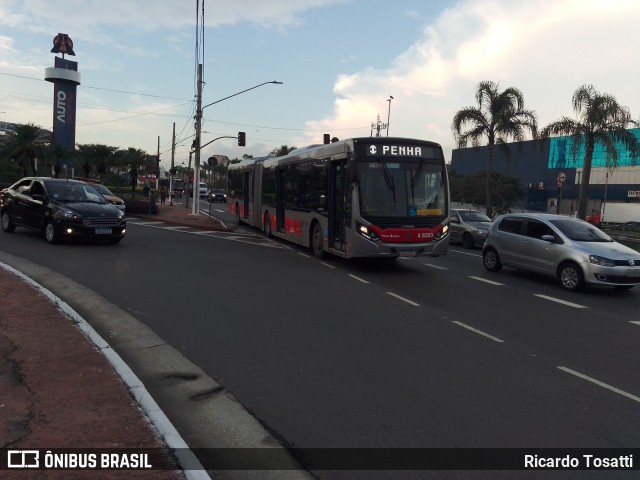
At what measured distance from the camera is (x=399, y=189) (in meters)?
13.0

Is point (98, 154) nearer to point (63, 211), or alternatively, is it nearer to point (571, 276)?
point (63, 211)

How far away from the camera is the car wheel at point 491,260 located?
14343 mm

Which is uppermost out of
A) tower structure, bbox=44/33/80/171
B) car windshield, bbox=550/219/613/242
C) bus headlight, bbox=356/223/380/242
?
tower structure, bbox=44/33/80/171

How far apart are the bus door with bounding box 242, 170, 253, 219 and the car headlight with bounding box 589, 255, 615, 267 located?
1533 cm

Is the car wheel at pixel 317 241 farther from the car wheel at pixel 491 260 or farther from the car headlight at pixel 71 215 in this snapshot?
the car headlight at pixel 71 215

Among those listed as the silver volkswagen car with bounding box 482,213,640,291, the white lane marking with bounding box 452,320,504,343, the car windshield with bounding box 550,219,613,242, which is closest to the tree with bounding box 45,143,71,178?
the silver volkswagen car with bounding box 482,213,640,291

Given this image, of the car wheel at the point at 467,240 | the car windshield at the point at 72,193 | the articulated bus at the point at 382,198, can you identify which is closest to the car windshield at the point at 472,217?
the car wheel at the point at 467,240

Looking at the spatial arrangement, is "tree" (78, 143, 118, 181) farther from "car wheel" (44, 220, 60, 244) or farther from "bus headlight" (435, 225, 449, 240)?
"bus headlight" (435, 225, 449, 240)

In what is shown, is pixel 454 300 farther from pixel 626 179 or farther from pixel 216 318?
pixel 626 179

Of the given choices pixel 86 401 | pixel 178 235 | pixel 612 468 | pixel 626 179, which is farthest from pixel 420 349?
pixel 626 179

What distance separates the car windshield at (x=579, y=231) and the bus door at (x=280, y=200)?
8.97 meters

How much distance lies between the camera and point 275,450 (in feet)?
13.6

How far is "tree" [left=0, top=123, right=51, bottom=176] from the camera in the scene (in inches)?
1571

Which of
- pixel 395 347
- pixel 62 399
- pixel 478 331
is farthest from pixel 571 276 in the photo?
pixel 62 399
